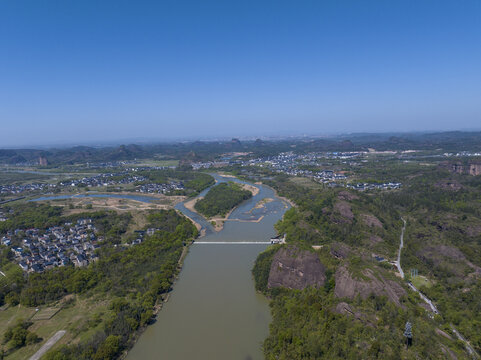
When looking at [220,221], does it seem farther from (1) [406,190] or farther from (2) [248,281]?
(1) [406,190]

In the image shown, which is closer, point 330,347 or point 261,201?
point 330,347

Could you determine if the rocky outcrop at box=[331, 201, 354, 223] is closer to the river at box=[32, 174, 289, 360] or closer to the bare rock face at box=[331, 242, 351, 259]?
the bare rock face at box=[331, 242, 351, 259]

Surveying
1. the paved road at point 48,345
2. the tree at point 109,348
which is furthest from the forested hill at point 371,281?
the paved road at point 48,345

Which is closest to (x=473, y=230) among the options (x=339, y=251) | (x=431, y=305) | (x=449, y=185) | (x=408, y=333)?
(x=431, y=305)

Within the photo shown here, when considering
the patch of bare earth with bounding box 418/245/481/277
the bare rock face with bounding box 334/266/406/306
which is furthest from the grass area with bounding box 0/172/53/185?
the patch of bare earth with bounding box 418/245/481/277

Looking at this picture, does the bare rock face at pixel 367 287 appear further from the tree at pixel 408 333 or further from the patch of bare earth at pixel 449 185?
the patch of bare earth at pixel 449 185

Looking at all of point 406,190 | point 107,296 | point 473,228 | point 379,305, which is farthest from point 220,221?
point 406,190

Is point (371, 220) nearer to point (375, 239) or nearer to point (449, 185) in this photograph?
point (375, 239)
